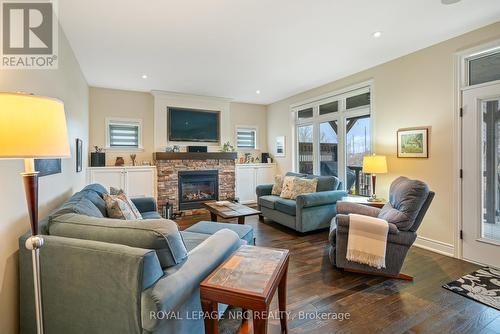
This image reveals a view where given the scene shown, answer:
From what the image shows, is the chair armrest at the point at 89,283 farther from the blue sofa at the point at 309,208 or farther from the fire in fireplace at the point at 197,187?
the fire in fireplace at the point at 197,187

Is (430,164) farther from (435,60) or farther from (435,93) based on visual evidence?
(435,60)

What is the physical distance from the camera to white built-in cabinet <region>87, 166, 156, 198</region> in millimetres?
4859

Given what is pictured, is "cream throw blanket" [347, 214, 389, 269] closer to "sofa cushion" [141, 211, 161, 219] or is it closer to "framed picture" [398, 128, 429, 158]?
"framed picture" [398, 128, 429, 158]

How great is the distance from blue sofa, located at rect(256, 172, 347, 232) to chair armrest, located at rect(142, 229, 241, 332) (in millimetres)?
2221

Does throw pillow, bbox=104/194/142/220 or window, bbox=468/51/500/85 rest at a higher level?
window, bbox=468/51/500/85

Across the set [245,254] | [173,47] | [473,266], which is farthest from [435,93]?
[173,47]

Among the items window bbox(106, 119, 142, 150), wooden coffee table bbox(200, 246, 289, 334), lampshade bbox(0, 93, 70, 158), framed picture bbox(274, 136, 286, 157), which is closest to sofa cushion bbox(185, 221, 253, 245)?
wooden coffee table bbox(200, 246, 289, 334)

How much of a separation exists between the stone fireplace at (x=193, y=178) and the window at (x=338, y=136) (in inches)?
73.0

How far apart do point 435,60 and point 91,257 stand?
427cm

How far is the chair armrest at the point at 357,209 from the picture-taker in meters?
3.08

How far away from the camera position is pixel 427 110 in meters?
3.36

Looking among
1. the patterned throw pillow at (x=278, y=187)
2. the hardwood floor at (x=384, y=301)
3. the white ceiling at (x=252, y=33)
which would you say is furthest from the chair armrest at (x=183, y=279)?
the patterned throw pillow at (x=278, y=187)

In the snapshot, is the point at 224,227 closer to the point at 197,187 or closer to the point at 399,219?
the point at 399,219

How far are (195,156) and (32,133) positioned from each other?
4682 millimetres
